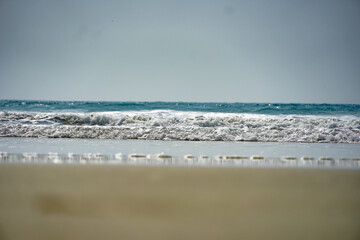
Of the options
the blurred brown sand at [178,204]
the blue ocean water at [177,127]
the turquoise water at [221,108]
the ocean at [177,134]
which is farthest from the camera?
the turquoise water at [221,108]

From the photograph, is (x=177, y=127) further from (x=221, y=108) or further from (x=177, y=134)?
(x=221, y=108)

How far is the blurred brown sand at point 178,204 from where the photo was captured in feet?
5.84

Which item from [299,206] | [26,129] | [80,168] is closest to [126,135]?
[26,129]

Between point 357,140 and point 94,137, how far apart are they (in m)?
5.29

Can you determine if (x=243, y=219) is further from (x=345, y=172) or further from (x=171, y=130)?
(x=171, y=130)

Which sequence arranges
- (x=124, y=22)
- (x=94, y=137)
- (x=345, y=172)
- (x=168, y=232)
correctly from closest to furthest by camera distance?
1. (x=168, y=232)
2. (x=345, y=172)
3. (x=94, y=137)
4. (x=124, y=22)

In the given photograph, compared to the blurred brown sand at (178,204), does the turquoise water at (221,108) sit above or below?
above

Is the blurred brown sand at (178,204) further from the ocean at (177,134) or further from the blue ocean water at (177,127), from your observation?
the blue ocean water at (177,127)

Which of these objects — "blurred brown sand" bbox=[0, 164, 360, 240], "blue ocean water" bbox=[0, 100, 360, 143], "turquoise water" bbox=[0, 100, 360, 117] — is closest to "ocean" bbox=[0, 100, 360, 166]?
"blue ocean water" bbox=[0, 100, 360, 143]

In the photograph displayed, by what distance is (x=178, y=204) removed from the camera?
2.09 metres

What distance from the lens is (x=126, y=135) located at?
6.57 metres

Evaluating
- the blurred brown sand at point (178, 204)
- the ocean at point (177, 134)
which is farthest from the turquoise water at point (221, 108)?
the blurred brown sand at point (178, 204)

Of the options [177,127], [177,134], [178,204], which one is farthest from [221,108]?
[178,204]

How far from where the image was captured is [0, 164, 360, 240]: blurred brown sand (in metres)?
1.78
